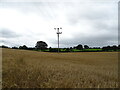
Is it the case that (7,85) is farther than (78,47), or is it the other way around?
(78,47)

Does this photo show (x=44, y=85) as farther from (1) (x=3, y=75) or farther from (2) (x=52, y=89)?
(1) (x=3, y=75)

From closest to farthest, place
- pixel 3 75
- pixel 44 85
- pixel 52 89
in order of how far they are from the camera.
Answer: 1. pixel 52 89
2. pixel 44 85
3. pixel 3 75

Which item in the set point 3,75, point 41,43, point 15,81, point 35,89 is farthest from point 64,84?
point 41,43

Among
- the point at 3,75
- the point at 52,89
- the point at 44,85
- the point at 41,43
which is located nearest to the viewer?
the point at 52,89

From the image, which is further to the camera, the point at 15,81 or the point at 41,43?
the point at 41,43

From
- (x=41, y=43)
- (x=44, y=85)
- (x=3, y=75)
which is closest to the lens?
(x=44, y=85)

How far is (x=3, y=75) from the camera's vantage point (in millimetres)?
5711

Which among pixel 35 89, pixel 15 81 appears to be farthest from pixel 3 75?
pixel 35 89

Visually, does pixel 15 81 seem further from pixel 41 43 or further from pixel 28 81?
pixel 41 43

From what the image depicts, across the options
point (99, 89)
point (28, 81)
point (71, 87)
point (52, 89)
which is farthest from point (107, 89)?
point (28, 81)

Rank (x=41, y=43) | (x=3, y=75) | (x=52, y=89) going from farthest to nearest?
(x=41, y=43), (x=3, y=75), (x=52, y=89)

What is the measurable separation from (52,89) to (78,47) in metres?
103

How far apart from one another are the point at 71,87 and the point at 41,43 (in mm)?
100908

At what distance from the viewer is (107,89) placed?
14.4 ft
